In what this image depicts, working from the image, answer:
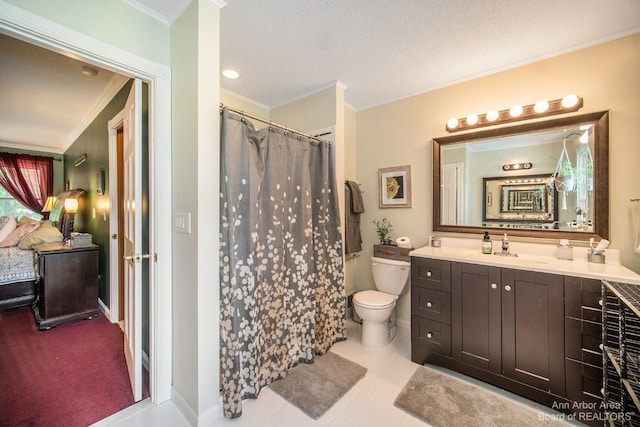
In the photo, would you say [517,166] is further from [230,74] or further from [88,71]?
[88,71]

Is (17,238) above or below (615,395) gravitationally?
above

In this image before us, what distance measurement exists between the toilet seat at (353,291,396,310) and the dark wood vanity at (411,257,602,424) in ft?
0.78

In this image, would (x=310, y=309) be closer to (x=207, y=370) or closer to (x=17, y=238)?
(x=207, y=370)

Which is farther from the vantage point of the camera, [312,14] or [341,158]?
[341,158]

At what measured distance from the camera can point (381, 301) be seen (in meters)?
2.22

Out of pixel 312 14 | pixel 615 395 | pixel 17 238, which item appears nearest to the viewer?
pixel 615 395

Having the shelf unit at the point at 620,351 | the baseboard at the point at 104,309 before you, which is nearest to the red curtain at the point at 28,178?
the baseboard at the point at 104,309

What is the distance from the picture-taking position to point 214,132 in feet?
4.78

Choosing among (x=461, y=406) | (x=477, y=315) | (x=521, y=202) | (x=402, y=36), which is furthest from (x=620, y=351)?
(x=402, y=36)

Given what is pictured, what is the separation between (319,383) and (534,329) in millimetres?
1452

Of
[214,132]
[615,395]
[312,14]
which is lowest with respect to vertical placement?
[615,395]

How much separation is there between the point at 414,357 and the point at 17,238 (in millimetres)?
5152

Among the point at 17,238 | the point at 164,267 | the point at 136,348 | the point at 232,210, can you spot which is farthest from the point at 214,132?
the point at 17,238

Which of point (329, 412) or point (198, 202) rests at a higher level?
point (198, 202)
